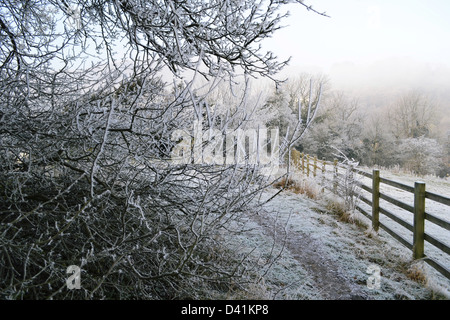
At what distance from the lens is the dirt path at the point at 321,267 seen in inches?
143

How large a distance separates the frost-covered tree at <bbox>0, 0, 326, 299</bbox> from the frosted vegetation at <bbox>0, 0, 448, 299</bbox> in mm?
19

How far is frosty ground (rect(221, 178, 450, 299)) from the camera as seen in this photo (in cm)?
356

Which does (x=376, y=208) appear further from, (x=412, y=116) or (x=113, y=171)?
(x=412, y=116)

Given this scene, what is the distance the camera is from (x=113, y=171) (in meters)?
2.59

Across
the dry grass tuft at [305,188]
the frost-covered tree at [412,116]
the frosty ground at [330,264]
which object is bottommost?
the frosty ground at [330,264]

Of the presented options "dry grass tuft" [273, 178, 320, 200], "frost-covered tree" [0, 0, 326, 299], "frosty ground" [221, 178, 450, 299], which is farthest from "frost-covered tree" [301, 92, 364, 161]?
"frost-covered tree" [0, 0, 326, 299]

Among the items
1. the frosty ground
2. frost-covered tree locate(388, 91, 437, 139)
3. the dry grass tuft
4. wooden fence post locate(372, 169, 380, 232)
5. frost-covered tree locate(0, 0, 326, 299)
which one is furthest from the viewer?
frost-covered tree locate(388, 91, 437, 139)

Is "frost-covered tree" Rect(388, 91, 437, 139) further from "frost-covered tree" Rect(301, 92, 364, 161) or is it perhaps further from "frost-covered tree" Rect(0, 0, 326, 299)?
"frost-covered tree" Rect(0, 0, 326, 299)

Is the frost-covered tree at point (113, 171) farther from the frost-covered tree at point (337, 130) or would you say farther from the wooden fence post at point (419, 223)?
the frost-covered tree at point (337, 130)

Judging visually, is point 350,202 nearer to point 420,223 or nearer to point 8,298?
point 420,223

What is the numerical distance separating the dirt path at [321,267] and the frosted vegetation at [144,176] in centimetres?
3

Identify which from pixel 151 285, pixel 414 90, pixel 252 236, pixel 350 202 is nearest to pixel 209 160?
pixel 151 285

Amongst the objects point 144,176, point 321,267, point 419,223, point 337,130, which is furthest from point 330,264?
point 337,130

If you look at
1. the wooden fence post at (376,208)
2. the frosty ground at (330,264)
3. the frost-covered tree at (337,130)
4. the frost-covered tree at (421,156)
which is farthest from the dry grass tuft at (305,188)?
the frost-covered tree at (421,156)
